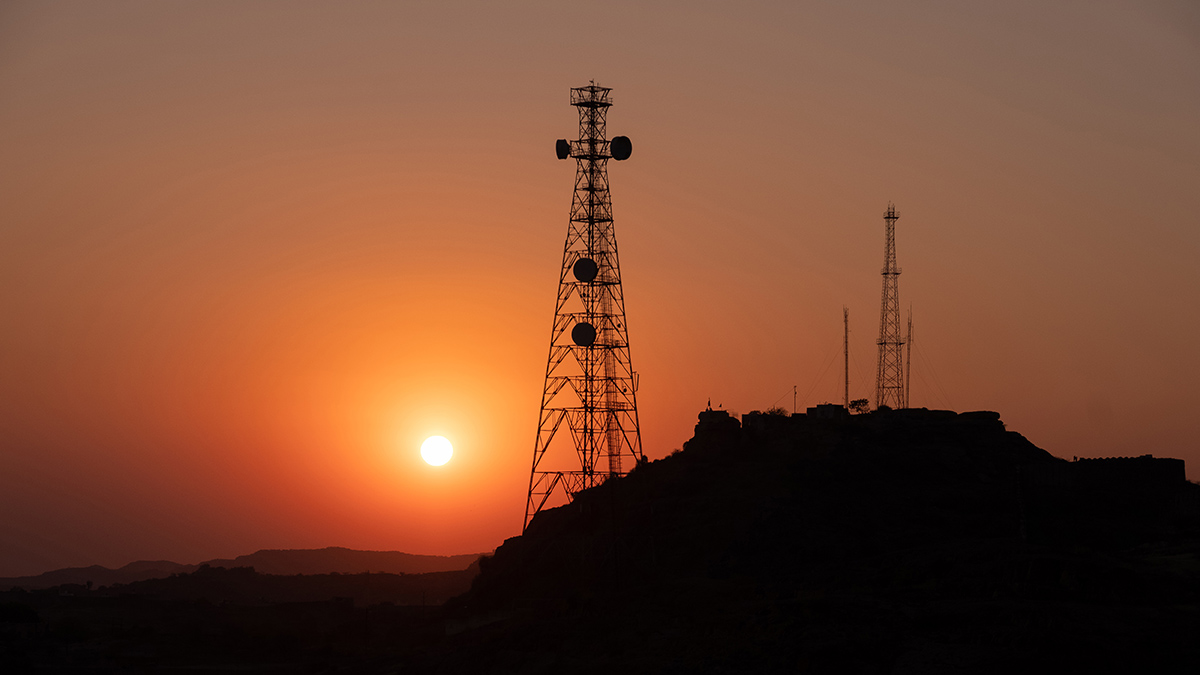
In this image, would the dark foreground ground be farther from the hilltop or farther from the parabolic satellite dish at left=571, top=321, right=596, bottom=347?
the parabolic satellite dish at left=571, top=321, right=596, bottom=347

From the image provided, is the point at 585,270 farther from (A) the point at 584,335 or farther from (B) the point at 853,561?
(B) the point at 853,561

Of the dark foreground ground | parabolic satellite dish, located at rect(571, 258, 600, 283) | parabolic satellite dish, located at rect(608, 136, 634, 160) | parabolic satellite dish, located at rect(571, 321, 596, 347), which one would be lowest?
the dark foreground ground

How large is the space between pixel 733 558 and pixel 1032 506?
21.5 meters

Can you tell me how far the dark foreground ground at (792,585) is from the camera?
5259cm

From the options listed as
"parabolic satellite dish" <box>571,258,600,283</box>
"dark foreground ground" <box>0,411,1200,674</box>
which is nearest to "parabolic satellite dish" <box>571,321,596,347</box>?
"parabolic satellite dish" <box>571,258,600,283</box>

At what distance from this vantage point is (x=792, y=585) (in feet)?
206

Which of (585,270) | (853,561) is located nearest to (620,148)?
(585,270)

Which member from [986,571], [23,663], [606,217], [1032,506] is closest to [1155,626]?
[986,571]

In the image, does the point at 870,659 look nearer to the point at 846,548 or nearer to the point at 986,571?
the point at 986,571

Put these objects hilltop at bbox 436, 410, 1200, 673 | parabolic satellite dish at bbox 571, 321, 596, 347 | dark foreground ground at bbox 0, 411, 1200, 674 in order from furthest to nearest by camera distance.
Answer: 1. parabolic satellite dish at bbox 571, 321, 596, 347
2. dark foreground ground at bbox 0, 411, 1200, 674
3. hilltop at bbox 436, 410, 1200, 673

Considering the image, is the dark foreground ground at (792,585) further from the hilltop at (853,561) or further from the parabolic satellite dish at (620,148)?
the parabolic satellite dish at (620,148)

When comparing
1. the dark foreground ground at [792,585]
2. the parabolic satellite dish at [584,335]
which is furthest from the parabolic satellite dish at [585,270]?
the dark foreground ground at [792,585]

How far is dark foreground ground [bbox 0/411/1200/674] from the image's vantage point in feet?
173

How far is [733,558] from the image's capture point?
69.7 metres
